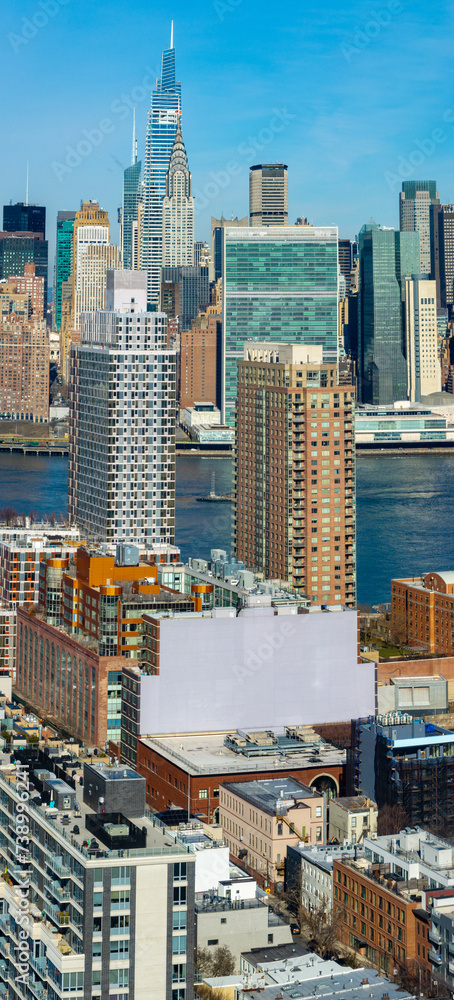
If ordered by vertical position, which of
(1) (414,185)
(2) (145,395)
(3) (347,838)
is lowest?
(3) (347,838)

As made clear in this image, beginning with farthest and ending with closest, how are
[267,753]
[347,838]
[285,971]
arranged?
1. [267,753]
2. [347,838]
3. [285,971]

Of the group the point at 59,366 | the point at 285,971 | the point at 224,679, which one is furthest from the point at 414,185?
the point at 285,971

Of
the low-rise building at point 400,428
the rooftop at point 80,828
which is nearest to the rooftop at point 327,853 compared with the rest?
the rooftop at point 80,828

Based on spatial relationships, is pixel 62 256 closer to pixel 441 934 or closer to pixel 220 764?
pixel 220 764

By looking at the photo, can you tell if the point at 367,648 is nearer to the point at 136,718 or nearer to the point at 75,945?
the point at 136,718

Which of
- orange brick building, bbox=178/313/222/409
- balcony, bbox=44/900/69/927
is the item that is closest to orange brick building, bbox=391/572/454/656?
balcony, bbox=44/900/69/927
